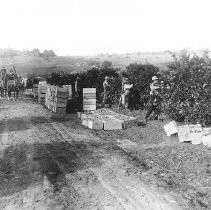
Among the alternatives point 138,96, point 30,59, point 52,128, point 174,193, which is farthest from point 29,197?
point 30,59

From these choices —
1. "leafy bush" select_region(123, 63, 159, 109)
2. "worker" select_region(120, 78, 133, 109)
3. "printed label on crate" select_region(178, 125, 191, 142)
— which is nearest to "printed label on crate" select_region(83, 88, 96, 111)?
"worker" select_region(120, 78, 133, 109)

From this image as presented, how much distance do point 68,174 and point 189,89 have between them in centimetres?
718

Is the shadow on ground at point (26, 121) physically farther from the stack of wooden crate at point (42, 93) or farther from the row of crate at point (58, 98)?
the stack of wooden crate at point (42, 93)

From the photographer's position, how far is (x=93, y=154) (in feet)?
35.1

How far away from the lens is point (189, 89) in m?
14.2

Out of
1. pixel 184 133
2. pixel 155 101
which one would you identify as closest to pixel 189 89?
pixel 155 101

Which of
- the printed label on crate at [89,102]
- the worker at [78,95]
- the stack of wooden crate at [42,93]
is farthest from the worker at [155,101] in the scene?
the stack of wooden crate at [42,93]

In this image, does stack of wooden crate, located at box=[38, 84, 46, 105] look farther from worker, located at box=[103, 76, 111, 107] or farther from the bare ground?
the bare ground

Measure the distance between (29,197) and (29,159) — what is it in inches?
118

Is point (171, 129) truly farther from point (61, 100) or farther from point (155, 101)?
point (61, 100)

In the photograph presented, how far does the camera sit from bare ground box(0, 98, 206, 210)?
277 inches

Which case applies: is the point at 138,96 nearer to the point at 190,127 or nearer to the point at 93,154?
the point at 190,127

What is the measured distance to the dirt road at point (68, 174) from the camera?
7.00 meters

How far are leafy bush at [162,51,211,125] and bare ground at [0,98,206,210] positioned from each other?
1300mm
